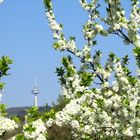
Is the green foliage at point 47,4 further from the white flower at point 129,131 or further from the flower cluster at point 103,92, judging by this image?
the white flower at point 129,131

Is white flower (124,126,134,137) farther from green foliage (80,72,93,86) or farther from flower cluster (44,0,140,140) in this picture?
green foliage (80,72,93,86)

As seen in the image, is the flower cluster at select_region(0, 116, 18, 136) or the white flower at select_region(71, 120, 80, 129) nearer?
the flower cluster at select_region(0, 116, 18, 136)

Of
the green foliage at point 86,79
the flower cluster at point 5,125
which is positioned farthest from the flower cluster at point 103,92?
the flower cluster at point 5,125

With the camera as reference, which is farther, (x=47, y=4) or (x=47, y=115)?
(x=47, y=4)

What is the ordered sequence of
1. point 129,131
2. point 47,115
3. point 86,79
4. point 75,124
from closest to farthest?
1. point 129,131
2. point 47,115
3. point 86,79
4. point 75,124

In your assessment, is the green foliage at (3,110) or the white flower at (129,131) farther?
the white flower at (129,131)

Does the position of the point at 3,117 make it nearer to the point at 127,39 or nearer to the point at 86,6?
the point at 127,39

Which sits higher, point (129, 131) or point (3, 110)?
point (3, 110)

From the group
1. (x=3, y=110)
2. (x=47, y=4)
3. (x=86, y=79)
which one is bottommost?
(x=3, y=110)

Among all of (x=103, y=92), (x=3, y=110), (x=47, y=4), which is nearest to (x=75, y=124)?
(x=103, y=92)

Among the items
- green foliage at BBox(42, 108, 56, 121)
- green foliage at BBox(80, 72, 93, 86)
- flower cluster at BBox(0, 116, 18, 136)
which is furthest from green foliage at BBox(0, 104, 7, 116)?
green foliage at BBox(80, 72, 93, 86)

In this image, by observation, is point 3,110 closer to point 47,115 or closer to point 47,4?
point 47,115

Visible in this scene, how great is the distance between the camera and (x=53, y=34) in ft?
43.8

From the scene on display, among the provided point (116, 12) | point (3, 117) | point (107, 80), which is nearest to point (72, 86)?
point (107, 80)
